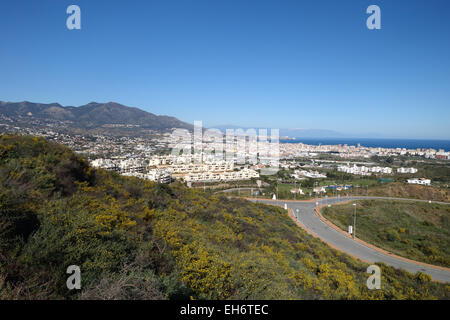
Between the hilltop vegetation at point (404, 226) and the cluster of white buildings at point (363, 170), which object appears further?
the cluster of white buildings at point (363, 170)

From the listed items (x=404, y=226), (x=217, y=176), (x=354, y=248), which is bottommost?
(x=404, y=226)

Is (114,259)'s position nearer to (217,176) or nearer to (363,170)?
(217,176)

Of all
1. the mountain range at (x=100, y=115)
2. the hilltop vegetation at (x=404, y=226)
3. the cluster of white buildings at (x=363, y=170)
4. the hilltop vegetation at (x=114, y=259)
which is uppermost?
the mountain range at (x=100, y=115)

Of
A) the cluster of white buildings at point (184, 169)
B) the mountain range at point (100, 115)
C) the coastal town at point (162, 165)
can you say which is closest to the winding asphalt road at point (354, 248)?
the coastal town at point (162, 165)

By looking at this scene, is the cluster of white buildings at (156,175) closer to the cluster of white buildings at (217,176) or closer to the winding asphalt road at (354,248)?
the cluster of white buildings at (217,176)

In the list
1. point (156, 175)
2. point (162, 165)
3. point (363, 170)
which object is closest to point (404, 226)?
point (156, 175)

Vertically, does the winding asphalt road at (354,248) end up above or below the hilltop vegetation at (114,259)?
below
